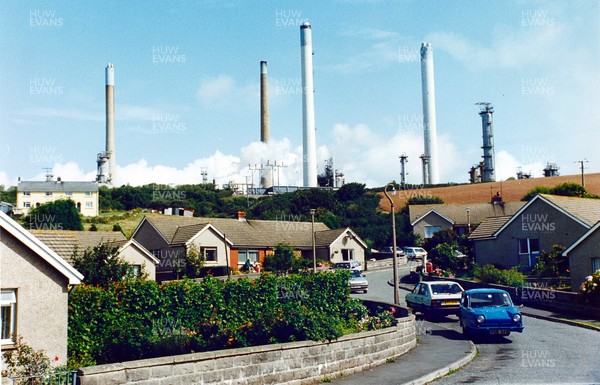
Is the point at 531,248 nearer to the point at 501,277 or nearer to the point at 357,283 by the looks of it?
the point at 501,277

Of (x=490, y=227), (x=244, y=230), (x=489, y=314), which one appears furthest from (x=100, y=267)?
(x=244, y=230)

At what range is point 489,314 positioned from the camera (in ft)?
68.1

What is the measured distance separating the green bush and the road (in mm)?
9205

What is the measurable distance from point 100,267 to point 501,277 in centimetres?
2265

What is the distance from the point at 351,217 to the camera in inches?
3824

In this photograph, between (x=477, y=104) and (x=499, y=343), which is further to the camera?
(x=477, y=104)

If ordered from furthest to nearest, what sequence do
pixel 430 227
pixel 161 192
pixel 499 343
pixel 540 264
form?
pixel 161 192, pixel 430 227, pixel 540 264, pixel 499 343

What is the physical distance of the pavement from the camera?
14664 millimetres

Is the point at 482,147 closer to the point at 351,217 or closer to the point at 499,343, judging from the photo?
the point at 351,217

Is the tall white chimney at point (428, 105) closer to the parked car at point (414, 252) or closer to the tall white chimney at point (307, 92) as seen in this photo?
the tall white chimney at point (307, 92)

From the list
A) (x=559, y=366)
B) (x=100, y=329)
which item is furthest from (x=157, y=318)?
(x=559, y=366)

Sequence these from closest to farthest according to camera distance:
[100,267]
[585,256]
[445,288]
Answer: [445,288], [100,267], [585,256]

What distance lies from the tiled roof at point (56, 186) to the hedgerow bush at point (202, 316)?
92979 millimetres

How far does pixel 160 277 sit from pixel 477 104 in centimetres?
7942
